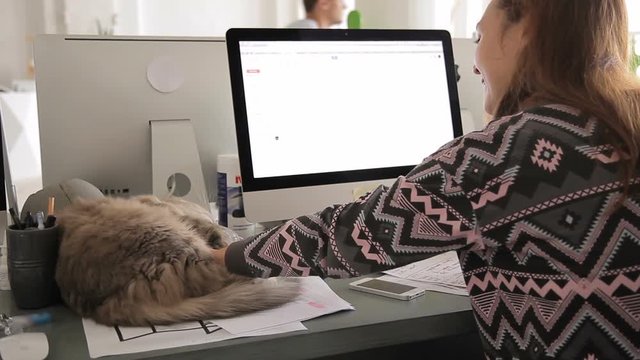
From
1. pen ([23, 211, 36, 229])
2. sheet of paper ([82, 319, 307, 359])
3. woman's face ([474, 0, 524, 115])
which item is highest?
woman's face ([474, 0, 524, 115])

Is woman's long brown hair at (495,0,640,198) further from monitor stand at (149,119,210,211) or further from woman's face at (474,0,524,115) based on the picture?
monitor stand at (149,119,210,211)

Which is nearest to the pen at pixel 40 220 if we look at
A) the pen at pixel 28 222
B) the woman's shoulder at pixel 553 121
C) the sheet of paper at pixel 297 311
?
the pen at pixel 28 222

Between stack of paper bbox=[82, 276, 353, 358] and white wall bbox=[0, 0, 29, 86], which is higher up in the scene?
white wall bbox=[0, 0, 29, 86]

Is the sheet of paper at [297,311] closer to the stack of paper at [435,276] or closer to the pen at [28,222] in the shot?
the stack of paper at [435,276]

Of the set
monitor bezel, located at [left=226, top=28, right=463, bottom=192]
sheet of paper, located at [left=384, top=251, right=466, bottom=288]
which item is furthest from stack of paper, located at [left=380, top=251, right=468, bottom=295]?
monitor bezel, located at [left=226, top=28, right=463, bottom=192]

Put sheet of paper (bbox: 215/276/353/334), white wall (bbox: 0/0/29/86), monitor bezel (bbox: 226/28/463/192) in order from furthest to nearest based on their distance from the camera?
white wall (bbox: 0/0/29/86), monitor bezel (bbox: 226/28/463/192), sheet of paper (bbox: 215/276/353/334)

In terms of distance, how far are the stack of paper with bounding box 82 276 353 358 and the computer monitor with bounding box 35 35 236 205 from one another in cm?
54

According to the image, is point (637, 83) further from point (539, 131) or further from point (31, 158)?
point (31, 158)

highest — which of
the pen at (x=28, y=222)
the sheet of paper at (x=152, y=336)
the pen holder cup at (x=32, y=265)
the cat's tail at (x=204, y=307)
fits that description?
the pen at (x=28, y=222)

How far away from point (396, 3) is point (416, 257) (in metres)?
2.49

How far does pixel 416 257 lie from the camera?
2.69 feet

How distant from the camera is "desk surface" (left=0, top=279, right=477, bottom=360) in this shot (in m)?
0.79

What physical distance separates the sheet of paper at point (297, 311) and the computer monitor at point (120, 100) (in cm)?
56

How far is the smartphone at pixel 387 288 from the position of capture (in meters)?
0.97
